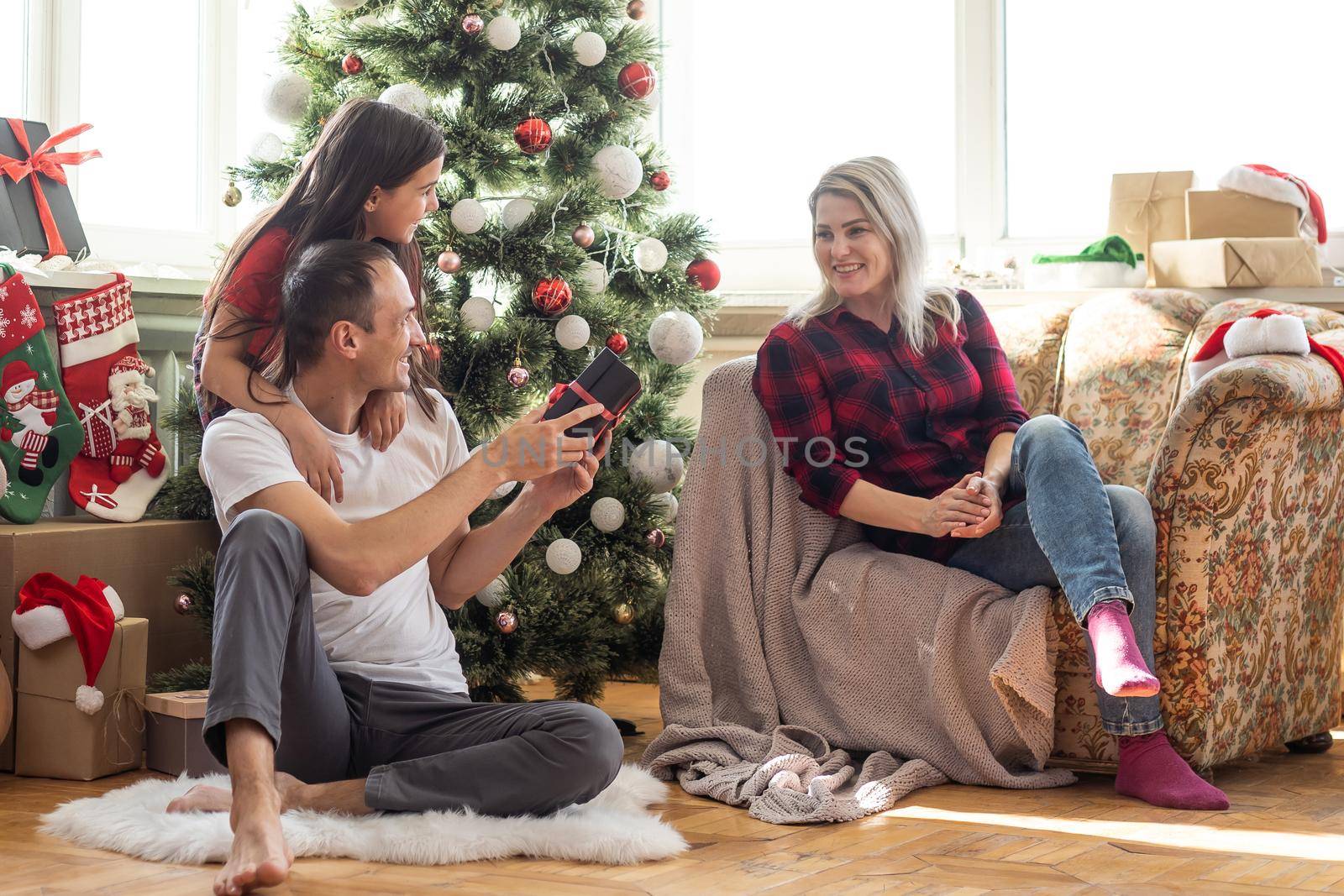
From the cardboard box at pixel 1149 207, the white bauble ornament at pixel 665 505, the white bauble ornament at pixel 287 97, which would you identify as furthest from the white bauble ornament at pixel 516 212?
the cardboard box at pixel 1149 207

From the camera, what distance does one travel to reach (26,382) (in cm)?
236

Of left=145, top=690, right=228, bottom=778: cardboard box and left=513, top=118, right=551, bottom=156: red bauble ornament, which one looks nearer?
left=145, top=690, right=228, bottom=778: cardboard box

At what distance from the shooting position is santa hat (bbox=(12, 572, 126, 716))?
2119mm

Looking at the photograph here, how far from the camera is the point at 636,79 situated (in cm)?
252

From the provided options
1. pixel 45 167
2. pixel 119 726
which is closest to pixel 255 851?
pixel 119 726

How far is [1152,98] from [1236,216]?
506 mm

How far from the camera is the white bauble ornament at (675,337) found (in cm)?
246

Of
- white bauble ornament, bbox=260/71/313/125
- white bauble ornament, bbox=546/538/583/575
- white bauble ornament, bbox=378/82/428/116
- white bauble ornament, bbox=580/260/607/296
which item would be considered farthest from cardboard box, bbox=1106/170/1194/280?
white bauble ornament, bbox=260/71/313/125

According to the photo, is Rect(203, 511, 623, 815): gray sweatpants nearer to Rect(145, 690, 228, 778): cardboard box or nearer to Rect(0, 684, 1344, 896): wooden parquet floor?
Rect(0, 684, 1344, 896): wooden parquet floor

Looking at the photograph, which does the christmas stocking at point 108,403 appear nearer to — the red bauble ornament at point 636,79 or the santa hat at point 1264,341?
the red bauble ornament at point 636,79

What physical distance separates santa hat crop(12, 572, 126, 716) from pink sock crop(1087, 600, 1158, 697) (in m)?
1.45

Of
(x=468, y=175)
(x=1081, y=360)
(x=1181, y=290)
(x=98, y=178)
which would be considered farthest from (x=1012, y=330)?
(x=98, y=178)

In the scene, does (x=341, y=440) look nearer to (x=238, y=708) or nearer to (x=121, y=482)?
(x=238, y=708)

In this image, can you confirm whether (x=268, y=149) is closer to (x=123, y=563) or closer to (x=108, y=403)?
(x=108, y=403)
